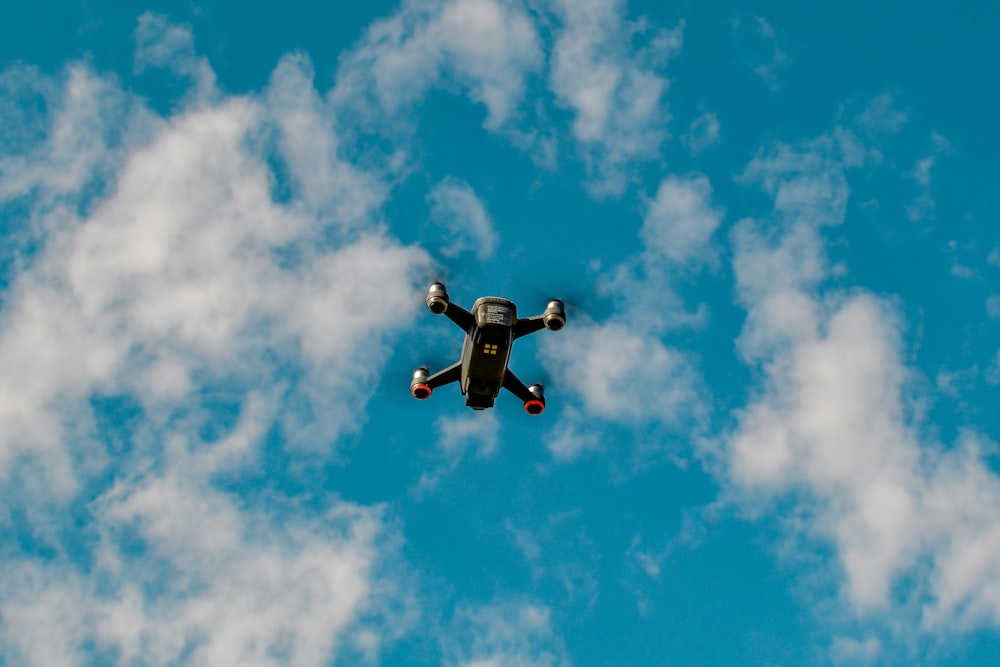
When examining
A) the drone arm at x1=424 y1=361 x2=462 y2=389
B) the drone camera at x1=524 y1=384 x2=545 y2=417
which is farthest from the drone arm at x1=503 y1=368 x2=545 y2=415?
the drone arm at x1=424 y1=361 x2=462 y2=389

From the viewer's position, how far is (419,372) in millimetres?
47844

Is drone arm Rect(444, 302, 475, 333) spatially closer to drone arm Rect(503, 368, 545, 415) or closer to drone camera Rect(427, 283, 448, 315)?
drone camera Rect(427, 283, 448, 315)

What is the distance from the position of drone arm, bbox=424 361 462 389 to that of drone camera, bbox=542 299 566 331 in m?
4.56

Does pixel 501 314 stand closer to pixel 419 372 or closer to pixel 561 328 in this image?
pixel 561 328

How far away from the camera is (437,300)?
44.2 m

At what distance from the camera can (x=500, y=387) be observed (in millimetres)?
46531

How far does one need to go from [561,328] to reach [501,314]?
353cm

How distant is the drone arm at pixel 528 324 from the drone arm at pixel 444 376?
335 cm

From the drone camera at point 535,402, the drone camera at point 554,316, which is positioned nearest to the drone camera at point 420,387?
the drone camera at point 535,402

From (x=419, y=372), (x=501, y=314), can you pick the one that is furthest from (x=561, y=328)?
(x=419, y=372)

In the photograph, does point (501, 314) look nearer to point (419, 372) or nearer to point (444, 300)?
point (444, 300)

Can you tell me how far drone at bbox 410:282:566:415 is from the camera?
4331cm

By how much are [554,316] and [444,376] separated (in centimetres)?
590

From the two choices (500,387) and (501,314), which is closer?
(501,314)
